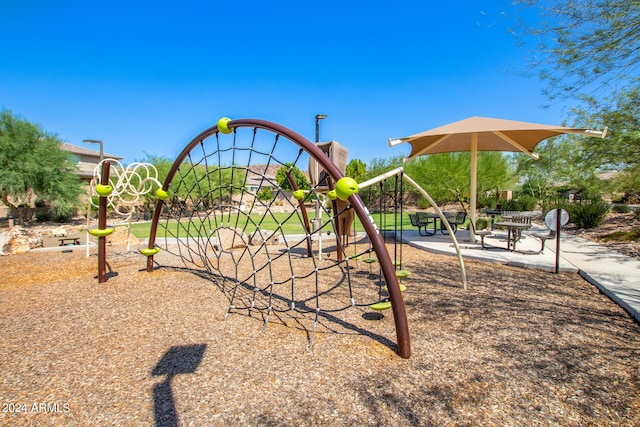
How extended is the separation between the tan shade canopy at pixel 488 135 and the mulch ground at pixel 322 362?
3.27 meters

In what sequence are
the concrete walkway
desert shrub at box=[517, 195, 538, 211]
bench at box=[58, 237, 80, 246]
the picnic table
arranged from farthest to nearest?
desert shrub at box=[517, 195, 538, 211]
bench at box=[58, 237, 80, 246]
the picnic table
the concrete walkway

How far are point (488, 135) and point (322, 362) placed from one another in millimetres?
7862

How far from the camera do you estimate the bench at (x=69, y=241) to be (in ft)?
30.8

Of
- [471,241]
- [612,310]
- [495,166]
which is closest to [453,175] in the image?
[495,166]

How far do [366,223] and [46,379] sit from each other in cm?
275

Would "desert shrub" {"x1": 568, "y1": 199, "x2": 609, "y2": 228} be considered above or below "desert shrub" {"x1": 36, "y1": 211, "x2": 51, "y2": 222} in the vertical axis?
above

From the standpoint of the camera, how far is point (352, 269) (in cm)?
617

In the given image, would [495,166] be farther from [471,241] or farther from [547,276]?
[547,276]

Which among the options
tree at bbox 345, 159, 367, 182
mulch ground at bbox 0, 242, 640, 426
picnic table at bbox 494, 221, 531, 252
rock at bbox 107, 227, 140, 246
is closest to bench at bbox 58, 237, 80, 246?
rock at bbox 107, 227, 140, 246

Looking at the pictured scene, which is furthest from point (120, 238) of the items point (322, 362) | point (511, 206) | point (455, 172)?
point (511, 206)

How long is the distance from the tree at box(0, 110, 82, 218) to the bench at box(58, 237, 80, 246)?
8.94m

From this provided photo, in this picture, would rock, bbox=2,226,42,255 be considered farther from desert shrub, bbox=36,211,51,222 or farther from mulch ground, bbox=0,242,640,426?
desert shrub, bbox=36,211,51,222

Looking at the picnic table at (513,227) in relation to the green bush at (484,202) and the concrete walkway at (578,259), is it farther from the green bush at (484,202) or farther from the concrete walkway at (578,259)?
the green bush at (484,202)

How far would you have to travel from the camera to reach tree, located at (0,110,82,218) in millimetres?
15734
